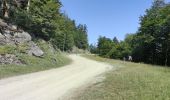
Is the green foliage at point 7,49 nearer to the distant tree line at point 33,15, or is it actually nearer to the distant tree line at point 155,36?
the distant tree line at point 33,15

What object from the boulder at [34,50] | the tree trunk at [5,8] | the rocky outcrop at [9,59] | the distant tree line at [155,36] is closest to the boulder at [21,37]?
the boulder at [34,50]

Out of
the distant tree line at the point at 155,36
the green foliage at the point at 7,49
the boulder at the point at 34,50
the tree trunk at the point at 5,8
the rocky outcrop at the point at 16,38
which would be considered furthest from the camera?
the distant tree line at the point at 155,36

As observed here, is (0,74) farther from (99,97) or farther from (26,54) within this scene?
(26,54)

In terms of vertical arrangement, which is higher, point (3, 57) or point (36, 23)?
point (36, 23)

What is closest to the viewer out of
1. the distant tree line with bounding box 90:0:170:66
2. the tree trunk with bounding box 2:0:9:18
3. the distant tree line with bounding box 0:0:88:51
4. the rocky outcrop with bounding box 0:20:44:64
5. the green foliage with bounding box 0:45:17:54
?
the green foliage with bounding box 0:45:17:54

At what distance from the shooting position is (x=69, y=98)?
56.5ft

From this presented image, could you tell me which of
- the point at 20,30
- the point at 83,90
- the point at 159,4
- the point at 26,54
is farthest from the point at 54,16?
the point at 159,4

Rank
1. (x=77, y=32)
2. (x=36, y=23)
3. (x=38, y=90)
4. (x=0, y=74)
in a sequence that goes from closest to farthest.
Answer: (x=38, y=90)
(x=0, y=74)
(x=36, y=23)
(x=77, y=32)

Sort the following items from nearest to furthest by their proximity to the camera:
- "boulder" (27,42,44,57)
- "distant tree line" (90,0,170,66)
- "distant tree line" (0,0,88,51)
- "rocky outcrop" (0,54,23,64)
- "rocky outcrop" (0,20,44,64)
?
1. "rocky outcrop" (0,54,23,64)
2. "rocky outcrop" (0,20,44,64)
3. "boulder" (27,42,44,57)
4. "distant tree line" (0,0,88,51)
5. "distant tree line" (90,0,170,66)

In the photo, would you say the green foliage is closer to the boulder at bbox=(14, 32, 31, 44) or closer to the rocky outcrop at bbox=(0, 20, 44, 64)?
the rocky outcrop at bbox=(0, 20, 44, 64)

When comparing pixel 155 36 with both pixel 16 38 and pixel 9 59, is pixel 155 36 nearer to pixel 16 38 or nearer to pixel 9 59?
pixel 16 38

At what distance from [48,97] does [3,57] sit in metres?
17.7

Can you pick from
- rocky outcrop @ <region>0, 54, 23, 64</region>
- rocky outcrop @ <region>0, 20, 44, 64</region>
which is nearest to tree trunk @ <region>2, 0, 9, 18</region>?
rocky outcrop @ <region>0, 20, 44, 64</region>

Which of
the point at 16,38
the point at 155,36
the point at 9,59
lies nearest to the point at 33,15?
the point at 16,38
